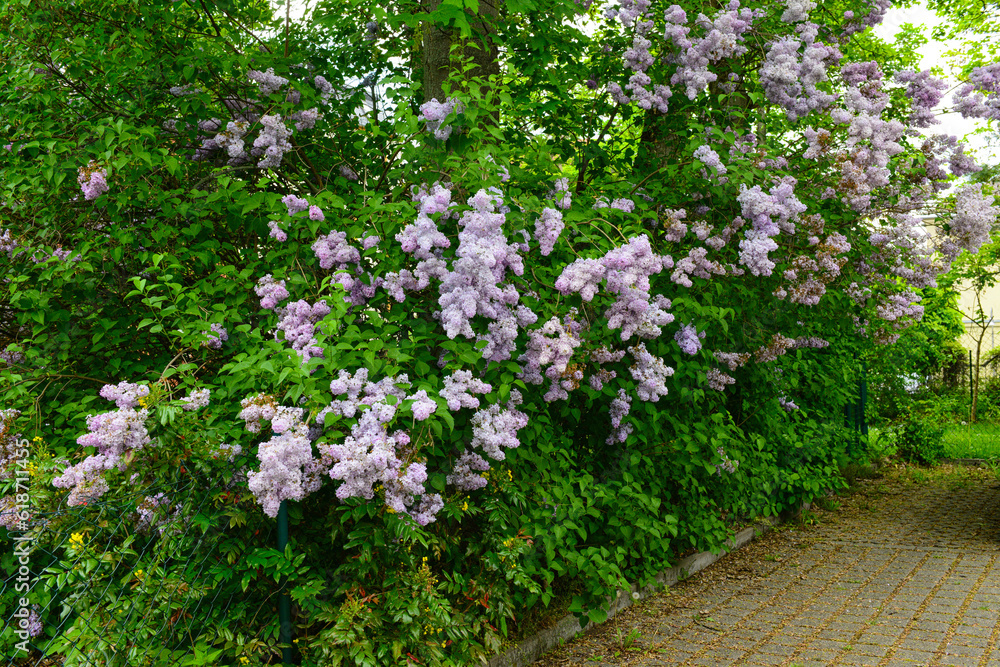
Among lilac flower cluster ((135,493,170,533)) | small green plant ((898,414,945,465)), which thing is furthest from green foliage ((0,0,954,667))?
small green plant ((898,414,945,465))

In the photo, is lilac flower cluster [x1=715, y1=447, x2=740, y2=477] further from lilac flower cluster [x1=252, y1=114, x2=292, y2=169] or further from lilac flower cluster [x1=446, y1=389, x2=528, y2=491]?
lilac flower cluster [x1=252, y1=114, x2=292, y2=169]

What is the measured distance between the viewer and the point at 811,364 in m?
8.02

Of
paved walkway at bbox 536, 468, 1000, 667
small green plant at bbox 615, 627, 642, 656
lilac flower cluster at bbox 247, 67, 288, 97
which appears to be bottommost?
paved walkway at bbox 536, 468, 1000, 667

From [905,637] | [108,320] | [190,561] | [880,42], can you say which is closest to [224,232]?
[108,320]

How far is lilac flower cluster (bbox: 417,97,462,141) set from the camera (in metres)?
4.54

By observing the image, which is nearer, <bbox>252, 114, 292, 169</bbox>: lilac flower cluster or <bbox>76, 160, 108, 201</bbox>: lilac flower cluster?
<bbox>76, 160, 108, 201</bbox>: lilac flower cluster

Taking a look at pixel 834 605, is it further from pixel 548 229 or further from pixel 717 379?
pixel 548 229

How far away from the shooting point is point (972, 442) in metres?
12.4

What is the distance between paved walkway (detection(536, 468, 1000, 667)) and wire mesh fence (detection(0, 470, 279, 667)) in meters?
1.92

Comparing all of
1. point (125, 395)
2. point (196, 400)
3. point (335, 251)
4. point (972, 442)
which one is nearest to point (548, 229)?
point (335, 251)

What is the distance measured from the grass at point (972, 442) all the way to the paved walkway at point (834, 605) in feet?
12.7

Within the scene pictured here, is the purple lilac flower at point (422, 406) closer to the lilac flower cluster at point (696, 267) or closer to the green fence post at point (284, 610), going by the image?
the green fence post at point (284, 610)

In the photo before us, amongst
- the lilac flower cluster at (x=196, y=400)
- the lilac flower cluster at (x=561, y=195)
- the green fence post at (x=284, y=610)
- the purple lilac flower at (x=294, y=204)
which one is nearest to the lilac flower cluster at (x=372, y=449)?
the green fence post at (x=284, y=610)

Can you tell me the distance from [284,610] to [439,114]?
2.74 metres
